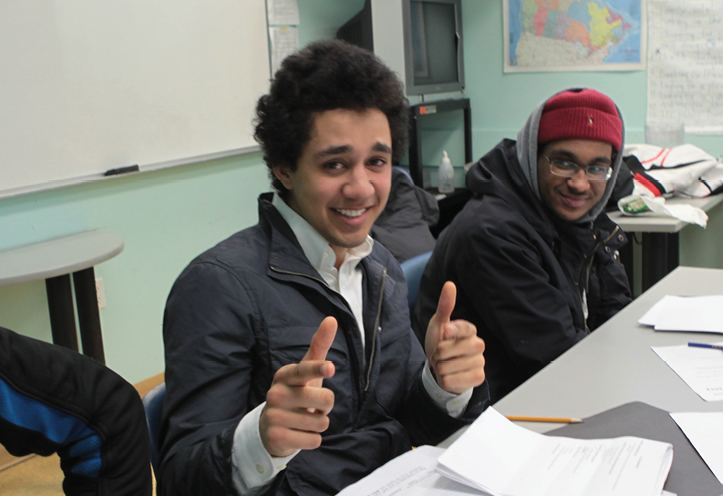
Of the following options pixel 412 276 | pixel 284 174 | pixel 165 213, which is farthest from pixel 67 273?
pixel 284 174

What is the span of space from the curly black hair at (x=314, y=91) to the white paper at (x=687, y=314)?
80 centimetres

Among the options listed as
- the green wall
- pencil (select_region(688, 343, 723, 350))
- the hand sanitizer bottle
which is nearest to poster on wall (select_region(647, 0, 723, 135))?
the green wall

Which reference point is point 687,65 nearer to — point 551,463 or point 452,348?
point 452,348

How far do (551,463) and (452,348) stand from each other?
8.7 inches

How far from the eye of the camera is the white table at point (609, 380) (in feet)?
3.66

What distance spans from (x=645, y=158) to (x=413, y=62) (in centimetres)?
126

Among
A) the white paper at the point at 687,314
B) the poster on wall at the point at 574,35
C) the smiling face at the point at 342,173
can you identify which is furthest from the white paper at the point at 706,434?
the poster on wall at the point at 574,35

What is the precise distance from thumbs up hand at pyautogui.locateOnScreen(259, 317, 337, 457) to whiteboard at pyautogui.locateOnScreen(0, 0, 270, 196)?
194 cm

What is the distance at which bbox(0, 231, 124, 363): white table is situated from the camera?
83.0 inches

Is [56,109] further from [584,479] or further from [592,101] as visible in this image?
[584,479]

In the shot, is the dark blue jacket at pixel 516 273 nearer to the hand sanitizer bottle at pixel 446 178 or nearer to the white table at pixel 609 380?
the white table at pixel 609 380

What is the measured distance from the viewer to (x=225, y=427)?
0.96 metres

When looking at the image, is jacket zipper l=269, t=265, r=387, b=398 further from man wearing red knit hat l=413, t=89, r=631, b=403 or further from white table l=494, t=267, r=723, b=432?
man wearing red knit hat l=413, t=89, r=631, b=403

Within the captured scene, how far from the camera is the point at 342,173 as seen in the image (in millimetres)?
1133
